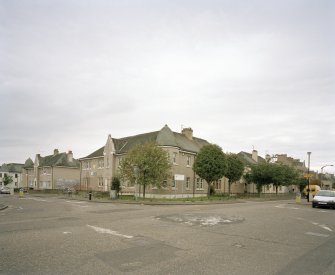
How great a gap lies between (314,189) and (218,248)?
5295 cm

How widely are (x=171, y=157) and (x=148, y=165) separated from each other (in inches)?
367

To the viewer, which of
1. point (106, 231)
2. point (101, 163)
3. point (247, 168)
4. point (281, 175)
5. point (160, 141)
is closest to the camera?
point (106, 231)

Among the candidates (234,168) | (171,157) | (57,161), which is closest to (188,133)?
(234,168)

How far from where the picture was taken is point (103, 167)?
55.0m

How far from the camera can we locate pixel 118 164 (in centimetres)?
5078

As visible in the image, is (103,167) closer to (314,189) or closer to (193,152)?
(193,152)

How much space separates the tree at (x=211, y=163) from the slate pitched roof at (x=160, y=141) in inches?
177

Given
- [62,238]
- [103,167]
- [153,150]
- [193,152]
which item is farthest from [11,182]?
[62,238]

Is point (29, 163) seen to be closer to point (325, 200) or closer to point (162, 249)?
point (325, 200)

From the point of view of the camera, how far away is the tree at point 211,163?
42334 millimetres

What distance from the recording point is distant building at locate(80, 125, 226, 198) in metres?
45.2

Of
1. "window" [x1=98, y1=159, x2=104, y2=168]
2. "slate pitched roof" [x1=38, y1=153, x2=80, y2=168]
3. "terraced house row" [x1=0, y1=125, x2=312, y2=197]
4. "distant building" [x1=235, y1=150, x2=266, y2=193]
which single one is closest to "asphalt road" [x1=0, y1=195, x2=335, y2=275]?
"terraced house row" [x1=0, y1=125, x2=312, y2=197]

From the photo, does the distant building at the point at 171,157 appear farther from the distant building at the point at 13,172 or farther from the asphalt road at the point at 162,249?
the distant building at the point at 13,172

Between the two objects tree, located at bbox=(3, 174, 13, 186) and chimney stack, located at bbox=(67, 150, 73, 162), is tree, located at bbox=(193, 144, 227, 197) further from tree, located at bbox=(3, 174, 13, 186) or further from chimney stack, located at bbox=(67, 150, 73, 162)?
tree, located at bbox=(3, 174, 13, 186)
